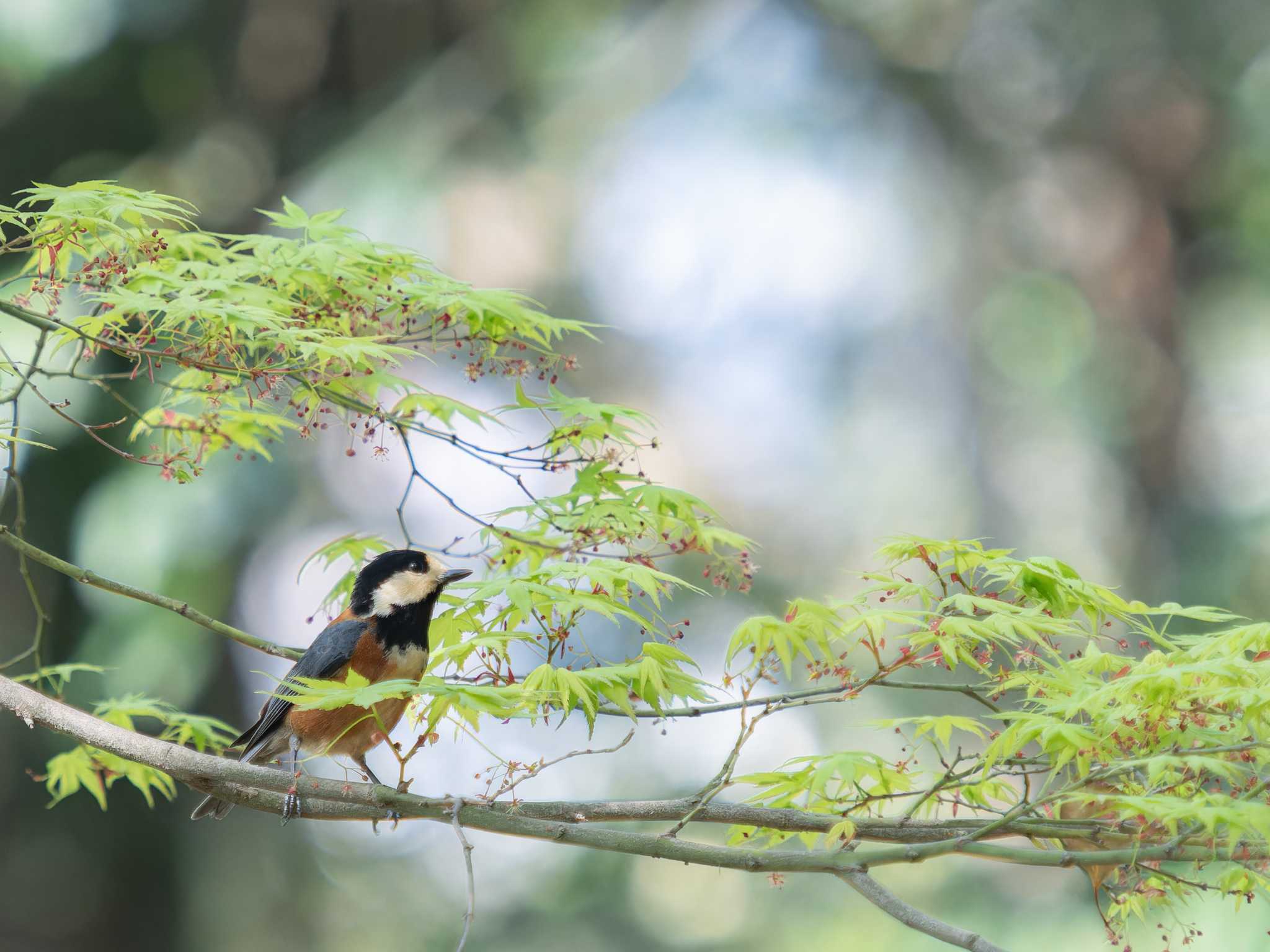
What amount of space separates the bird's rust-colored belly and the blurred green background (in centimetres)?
260

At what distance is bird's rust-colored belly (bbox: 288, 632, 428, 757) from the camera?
7.61 feet

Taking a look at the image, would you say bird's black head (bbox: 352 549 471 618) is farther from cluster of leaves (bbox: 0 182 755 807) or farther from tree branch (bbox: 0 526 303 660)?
tree branch (bbox: 0 526 303 660)

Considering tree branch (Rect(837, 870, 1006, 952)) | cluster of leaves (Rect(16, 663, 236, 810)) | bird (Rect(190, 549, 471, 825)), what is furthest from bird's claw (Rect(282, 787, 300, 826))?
tree branch (Rect(837, 870, 1006, 952))

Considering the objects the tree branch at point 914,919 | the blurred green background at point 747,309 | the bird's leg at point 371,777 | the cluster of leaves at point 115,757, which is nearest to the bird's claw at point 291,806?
the bird's leg at point 371,777

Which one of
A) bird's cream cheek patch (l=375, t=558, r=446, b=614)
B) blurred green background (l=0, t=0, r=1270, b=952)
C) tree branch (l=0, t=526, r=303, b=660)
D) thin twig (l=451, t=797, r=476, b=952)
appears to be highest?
blurred green background (l=0, t=0, r=1270, b=952)

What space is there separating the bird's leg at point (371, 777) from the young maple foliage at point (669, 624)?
0.14 meters

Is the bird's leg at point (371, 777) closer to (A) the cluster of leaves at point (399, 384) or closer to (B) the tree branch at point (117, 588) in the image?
(A) the cluster of leaves at point (399, 384)

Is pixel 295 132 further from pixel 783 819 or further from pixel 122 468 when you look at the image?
pixel 783 819

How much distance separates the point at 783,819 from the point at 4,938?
446 centimetres

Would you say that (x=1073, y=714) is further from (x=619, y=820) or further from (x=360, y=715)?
(x=360, y=715)

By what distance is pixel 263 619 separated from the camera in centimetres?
499

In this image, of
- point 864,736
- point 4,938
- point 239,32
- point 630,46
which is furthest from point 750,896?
point 239,32

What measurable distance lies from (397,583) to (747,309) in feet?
13.0

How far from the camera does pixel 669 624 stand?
1850 mm
